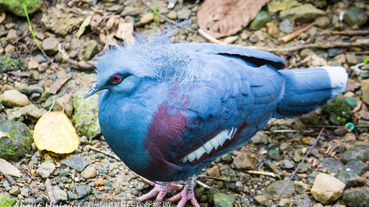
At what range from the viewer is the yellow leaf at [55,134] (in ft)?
12.4

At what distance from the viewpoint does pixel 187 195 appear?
12.4ft

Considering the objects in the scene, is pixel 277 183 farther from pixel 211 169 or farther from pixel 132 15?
pixel 132 15

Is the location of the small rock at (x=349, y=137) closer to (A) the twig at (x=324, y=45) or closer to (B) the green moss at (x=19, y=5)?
(A) the twig at (x=324, y=45)

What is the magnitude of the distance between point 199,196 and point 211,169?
26 cm

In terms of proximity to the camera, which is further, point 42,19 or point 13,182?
point 42,19

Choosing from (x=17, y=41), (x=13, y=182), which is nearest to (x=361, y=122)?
(x=13, y=182)

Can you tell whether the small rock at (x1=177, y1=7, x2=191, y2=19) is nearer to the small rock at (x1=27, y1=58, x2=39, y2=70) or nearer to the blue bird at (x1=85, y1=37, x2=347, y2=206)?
the blue bird at (x1=85, y1=37, x2=347, y2=206)

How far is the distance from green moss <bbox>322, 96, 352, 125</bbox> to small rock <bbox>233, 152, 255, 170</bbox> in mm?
867

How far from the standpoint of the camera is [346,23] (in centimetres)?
483

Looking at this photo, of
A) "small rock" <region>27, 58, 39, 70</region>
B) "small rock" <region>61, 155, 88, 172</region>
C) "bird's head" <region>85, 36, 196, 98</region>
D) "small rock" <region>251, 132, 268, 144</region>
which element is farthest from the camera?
"small rock" <region>27, 58, 39, 70</region>

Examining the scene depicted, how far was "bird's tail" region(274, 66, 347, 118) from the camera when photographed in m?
3.78

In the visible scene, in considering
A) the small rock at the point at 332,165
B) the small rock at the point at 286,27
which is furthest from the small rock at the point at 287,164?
the small rock at the point at 286,27

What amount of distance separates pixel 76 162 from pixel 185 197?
92 centimetres

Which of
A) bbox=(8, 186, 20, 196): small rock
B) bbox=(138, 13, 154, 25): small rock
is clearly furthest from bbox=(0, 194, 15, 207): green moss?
bbox=(138, 13, 154, 25): small rock
